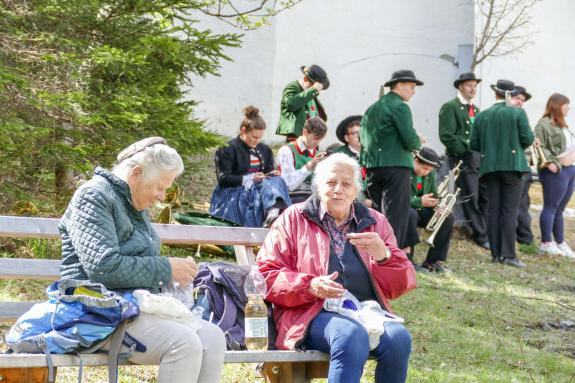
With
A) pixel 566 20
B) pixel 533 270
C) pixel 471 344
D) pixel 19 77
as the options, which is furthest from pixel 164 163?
pixel 566 20

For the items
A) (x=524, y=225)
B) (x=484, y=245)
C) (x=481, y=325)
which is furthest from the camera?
(x=524, y=225)

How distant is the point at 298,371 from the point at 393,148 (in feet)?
15.2

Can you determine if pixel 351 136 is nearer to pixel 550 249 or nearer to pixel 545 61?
pixel 550 249

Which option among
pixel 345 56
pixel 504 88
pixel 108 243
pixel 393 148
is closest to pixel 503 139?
pixel 504 88

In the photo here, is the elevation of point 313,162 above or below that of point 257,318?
above

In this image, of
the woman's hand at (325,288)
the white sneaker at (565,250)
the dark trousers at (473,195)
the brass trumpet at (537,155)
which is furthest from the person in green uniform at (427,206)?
the woman's hand at (325,288)

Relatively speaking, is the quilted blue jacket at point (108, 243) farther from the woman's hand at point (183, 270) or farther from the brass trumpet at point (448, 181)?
the brass trumpet at point (448, 181)

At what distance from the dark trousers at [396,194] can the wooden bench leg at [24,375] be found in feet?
18.0

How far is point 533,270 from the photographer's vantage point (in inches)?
432

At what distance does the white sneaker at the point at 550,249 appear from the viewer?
12180 mm

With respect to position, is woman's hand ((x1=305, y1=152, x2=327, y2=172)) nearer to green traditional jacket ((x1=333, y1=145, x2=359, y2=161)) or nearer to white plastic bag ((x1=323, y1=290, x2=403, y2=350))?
green traditional jacket ((x1=333, y1=145, x2=359, y2=161))

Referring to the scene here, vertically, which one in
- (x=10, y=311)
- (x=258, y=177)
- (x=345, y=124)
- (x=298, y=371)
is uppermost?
(x=345, y=124)

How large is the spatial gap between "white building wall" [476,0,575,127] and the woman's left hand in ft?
36.1

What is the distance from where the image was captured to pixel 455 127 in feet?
38.5
